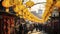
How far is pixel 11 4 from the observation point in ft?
6.25

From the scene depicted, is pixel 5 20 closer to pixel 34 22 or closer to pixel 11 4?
pixel 11 4

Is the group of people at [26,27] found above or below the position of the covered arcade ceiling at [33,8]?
below

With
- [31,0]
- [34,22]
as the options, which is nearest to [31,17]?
[34,22]

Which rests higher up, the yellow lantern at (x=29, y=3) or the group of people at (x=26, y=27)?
the yellow lantern at (x=29, y=3)

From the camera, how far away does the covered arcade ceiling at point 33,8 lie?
1.82 metres

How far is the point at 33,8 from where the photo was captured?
1.87 m

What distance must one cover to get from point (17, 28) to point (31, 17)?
191 mm

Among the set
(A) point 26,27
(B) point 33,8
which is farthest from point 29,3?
(A) point 26,27

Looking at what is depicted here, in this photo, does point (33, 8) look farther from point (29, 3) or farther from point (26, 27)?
point (26, 27)

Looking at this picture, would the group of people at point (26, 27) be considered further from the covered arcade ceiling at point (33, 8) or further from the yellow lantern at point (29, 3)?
the yellow lantern at point (29, 3)

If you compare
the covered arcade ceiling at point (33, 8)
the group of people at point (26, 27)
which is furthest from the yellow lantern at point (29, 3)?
the group of people at point (26, 27)

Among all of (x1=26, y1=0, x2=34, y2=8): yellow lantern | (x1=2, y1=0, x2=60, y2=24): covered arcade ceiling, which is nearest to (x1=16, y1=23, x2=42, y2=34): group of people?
(x1=2, y1=0, x2=60, y2=24): covered arcade ceiling

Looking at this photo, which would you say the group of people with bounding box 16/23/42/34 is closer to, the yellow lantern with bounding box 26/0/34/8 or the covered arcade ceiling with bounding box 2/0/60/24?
the covered arcade ceiling with bounding box 2/0/60/24

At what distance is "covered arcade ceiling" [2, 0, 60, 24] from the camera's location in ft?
5.98
